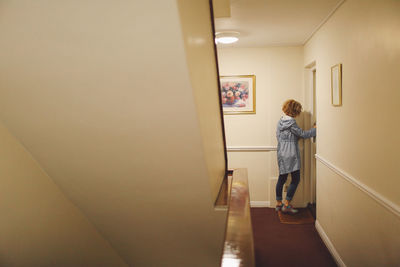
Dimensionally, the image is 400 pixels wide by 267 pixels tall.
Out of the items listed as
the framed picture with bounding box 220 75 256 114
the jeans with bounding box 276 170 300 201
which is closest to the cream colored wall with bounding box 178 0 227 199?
the jeans with bounding box 276 170 300 201

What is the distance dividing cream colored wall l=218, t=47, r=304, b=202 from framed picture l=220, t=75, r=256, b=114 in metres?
0.07

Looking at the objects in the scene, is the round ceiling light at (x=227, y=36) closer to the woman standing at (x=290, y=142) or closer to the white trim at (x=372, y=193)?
the woman standing at (x=290, y=142)

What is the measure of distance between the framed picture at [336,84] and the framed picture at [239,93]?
1.75m

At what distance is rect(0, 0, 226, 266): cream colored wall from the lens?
41.6 inches

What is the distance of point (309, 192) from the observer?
447cm

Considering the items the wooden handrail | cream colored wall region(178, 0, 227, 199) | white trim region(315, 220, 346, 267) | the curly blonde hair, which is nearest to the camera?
the wooden handrail

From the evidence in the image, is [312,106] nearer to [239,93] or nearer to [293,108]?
[293,108]

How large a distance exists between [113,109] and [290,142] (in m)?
3.16

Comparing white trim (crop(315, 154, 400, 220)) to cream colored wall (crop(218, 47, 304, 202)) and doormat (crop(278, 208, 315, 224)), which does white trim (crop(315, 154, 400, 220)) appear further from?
cream colored wall (crop(218, 47, 304, 202))

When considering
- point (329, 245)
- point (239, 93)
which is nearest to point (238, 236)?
point (329, 245)

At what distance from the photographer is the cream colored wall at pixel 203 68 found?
1.15 metres

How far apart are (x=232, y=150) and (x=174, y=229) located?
8.00 ft

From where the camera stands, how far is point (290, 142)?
406cm

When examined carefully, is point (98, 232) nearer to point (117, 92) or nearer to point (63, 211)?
point (63, 211)
